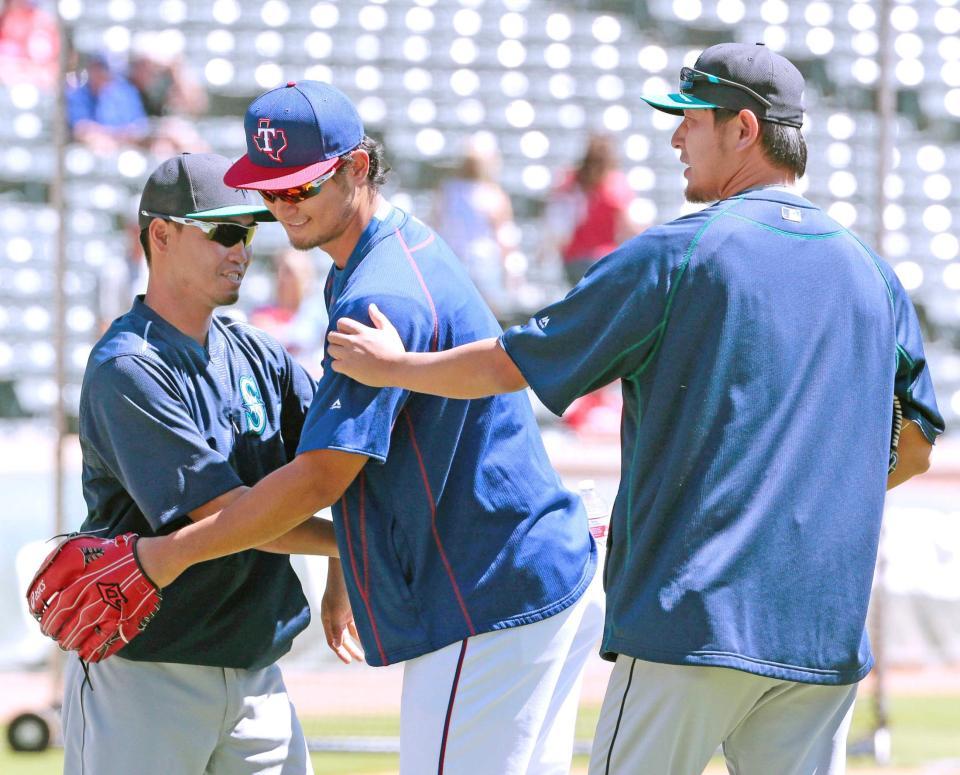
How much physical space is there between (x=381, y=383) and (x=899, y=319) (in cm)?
103

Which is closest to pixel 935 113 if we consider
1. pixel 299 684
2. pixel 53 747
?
pixel 299 684

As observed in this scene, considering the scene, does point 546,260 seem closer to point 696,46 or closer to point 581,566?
point 696,46

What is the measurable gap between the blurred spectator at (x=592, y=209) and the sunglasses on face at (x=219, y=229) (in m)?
4.79

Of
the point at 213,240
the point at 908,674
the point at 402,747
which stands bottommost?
the point at 908,674

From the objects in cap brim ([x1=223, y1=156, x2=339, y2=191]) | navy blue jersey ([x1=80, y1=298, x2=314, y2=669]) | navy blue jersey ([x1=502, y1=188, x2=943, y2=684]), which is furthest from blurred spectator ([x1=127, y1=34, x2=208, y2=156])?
navy blue jersey ([x1=502, y1=188, x2=943, y2=684])

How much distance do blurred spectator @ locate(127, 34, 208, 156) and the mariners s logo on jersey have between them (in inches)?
200

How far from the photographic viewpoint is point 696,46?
1021 centimetres

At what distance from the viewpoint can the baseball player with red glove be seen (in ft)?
9.32

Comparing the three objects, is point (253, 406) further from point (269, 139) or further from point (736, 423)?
point (736, 423)

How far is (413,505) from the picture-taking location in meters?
2.71

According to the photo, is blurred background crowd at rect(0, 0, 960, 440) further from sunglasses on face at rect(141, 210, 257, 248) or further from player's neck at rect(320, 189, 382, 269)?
player's neck at rect(320, 189, 382, 269)

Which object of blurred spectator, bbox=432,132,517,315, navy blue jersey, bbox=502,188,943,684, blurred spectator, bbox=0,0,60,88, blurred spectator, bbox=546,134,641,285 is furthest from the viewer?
blurred spectator, bbox=0,0,60,88

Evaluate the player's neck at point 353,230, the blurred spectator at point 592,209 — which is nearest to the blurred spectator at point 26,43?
the blurred spectator at point 592,209

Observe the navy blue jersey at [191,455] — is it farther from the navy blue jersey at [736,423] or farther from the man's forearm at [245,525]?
the navy blue jersey at [736,423]
